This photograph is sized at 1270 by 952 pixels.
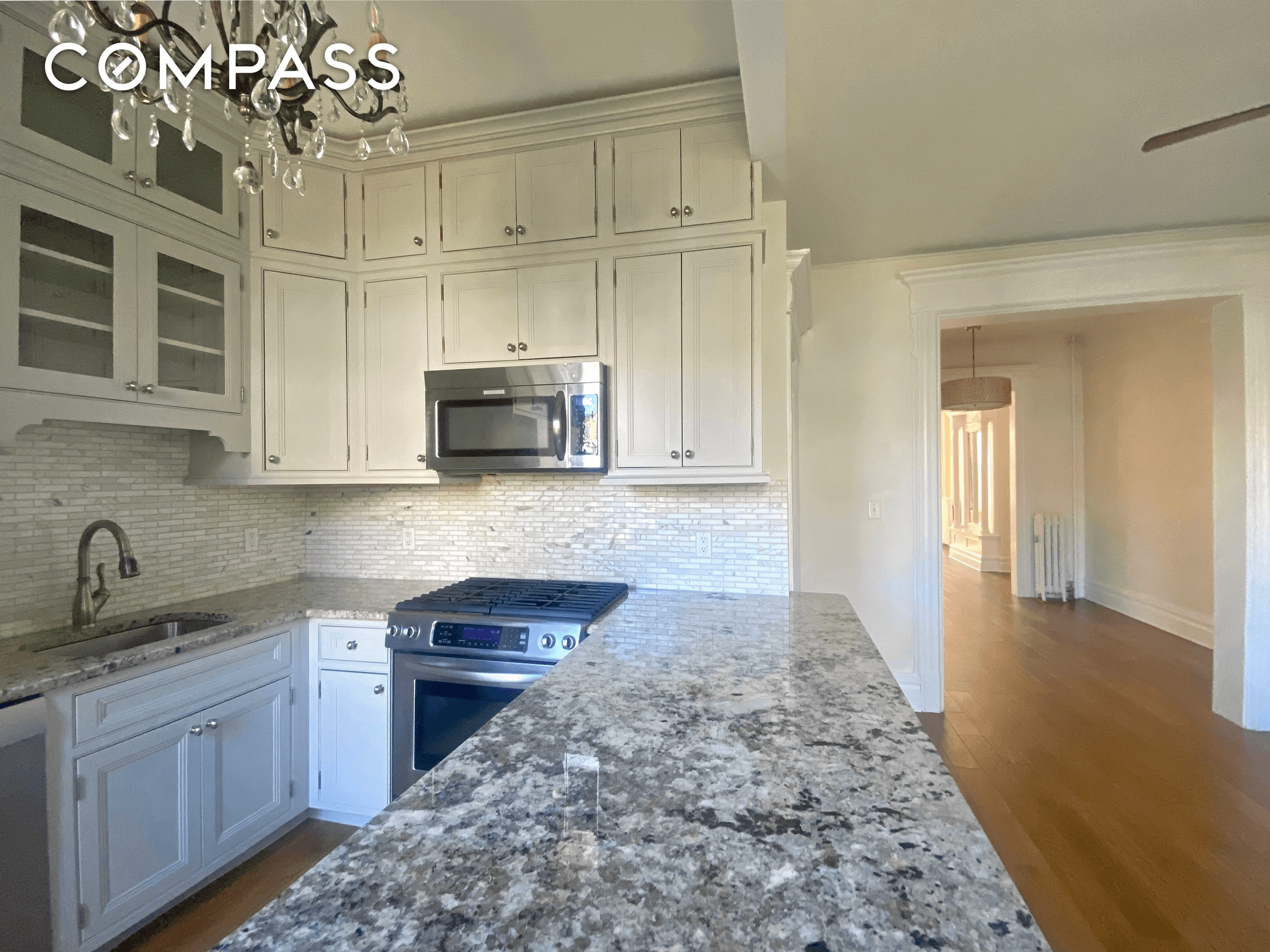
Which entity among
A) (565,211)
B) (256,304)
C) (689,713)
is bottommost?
(689,713)

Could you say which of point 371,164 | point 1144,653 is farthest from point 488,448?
point 1144,653

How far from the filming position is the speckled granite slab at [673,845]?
0.56 m

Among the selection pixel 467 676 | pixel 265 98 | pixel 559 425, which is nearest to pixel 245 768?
pixel 467 676

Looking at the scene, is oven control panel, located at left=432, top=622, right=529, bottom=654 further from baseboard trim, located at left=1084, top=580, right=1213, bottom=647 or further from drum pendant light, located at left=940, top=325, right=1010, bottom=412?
baseboard trim, located at left=1084, top=580, right=1213, bottom=647

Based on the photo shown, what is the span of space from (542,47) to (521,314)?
2.86ft

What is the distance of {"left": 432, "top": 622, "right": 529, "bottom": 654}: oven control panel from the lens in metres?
1.88

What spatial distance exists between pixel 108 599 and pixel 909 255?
4089 mm

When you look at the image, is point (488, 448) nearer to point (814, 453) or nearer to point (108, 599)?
point (108, 599)

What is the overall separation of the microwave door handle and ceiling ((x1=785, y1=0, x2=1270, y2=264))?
Answer: 1.31m

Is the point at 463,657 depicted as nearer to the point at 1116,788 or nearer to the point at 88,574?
the point at 88,574

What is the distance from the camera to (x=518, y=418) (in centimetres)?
223

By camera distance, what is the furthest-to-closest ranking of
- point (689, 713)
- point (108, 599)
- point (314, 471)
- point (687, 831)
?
point (314, 471)
point (108, 599)
point (689, 713)
point (687, 831)

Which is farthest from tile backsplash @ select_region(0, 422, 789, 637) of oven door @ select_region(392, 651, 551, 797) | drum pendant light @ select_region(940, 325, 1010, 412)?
drum pendant light @ select_region(940, 325, 1010, 412)

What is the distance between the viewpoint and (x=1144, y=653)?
4.24m
